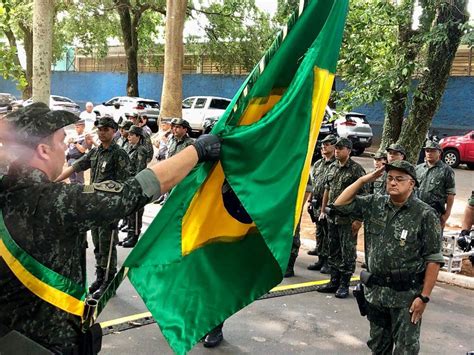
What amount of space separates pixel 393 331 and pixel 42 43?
6.56 metres

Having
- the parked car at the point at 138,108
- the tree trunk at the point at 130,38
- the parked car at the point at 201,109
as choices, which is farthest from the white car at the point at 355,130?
the tree trunk at the point at 130,38

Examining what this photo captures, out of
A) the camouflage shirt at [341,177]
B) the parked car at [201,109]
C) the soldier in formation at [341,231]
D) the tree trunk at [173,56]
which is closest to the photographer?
the soldier in formation at [341,231]

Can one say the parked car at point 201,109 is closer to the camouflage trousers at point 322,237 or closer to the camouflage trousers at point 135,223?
the camouflage trousers at point 135,223

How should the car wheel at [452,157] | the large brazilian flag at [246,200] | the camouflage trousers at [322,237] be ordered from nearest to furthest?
1. the large brazilian flag at [246,200]
2. the camouflage trousers at [322,237]
3. the car wheel at [452,157]

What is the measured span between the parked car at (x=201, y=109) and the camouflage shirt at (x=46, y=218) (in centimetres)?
2141

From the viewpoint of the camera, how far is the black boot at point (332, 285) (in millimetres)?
Result: 6676

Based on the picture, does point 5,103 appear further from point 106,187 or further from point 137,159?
point 106,187

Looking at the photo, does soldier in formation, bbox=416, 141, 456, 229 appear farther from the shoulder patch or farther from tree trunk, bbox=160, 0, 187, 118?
tree trunk, bbox=160, 0, 187, 118

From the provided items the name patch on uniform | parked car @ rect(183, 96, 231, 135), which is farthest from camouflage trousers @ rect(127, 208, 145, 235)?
parked car @ rect(183, 96, 231, 135)

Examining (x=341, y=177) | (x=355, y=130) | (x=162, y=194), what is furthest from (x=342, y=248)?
(x=355, y=130)

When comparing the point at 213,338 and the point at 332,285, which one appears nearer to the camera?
the point at 213,338

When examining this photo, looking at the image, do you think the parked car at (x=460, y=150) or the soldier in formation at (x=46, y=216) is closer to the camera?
the soldier in formation at (x=46, y=216)

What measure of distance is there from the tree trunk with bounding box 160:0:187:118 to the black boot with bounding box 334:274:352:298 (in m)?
8.84

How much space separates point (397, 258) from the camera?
3.82 m
